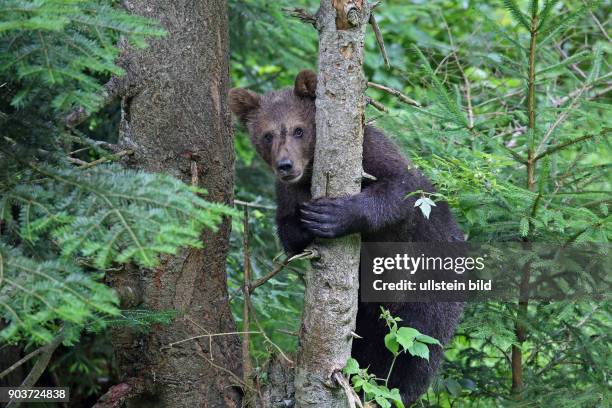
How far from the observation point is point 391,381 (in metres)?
4.99

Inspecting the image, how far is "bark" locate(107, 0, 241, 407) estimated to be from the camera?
4.12 meters

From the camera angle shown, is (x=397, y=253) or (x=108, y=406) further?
(x=397, y=253)

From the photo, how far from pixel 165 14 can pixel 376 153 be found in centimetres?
149

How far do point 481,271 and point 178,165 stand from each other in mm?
2203

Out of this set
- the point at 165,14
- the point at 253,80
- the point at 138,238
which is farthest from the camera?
the point at 253,80

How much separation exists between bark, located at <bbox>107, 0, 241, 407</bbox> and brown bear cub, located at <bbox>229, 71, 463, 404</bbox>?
1.88 feet

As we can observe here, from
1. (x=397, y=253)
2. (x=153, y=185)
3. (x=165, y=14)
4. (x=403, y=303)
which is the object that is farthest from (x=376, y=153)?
(x=153, y=185)

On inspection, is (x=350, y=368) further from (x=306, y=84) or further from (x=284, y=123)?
(x=306, y=84)

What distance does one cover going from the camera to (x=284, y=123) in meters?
4.88

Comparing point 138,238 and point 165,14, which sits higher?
point 165,14

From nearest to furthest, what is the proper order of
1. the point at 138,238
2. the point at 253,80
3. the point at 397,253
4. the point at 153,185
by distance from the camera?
Result: the point at 138,238, the point at 153,185, the point at 397,253, the point at 253,80

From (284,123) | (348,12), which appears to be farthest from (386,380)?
(284,123)

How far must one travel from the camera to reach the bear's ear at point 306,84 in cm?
473

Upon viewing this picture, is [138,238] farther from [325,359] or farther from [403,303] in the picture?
[403,303]
